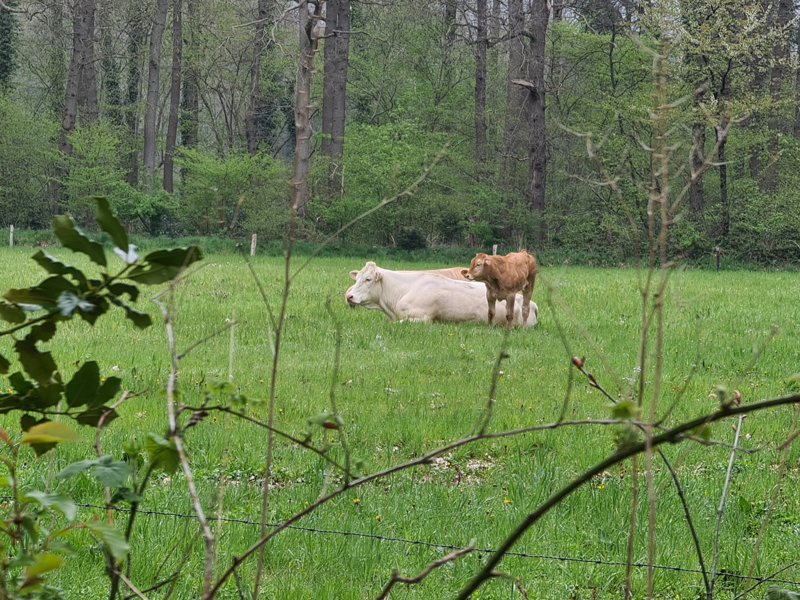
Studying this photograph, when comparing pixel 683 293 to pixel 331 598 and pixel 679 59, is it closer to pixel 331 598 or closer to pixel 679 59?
pixel 331 598

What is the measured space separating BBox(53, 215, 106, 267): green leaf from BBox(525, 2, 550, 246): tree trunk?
30100 mm

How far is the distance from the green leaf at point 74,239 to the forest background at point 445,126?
24680 millimetres

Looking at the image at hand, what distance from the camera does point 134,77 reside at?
4622 centimetres

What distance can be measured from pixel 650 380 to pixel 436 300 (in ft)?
16.2

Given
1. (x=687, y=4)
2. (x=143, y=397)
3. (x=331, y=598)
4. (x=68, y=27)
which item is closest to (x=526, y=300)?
(x=143, y=397)

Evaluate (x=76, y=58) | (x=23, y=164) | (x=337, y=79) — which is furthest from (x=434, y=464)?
(x=23, y=164)

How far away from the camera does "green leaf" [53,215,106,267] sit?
126 cm

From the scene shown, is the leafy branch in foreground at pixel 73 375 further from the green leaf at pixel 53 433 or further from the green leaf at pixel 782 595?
the green leaf at pixel 782 595

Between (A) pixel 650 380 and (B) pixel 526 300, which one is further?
(B) pixel 526 300

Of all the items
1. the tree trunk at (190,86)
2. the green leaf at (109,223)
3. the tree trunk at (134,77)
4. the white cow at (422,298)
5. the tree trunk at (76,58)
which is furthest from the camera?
the tree trunk at (190,86)

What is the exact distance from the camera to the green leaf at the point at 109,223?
4.01ft

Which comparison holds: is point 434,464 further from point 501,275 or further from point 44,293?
point 501,275

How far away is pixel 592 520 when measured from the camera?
4785 mm

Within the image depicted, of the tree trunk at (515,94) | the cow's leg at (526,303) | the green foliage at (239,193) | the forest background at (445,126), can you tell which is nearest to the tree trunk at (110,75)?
the forest background at (445,126)
